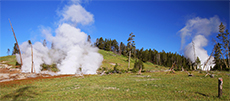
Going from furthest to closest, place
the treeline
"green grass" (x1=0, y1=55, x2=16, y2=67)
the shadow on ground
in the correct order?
the treeline → "green grass" (x1=0, y1=55, x2=16, y2=67) → the shadow on ground

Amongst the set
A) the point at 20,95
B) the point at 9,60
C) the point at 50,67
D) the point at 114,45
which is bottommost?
the point at 20,95

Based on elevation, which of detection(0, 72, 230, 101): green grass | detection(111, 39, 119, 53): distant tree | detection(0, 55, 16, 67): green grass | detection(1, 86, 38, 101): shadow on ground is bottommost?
detection(1, 86, 38, 101): shadow on ground

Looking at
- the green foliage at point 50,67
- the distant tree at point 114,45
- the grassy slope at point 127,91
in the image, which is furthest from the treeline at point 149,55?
the grassy slope at point 127,91

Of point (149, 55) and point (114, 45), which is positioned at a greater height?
point (114, 45)

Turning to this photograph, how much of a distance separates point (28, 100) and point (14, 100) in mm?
1583

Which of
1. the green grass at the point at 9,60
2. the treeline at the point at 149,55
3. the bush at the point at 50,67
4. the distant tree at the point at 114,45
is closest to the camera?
the bush at the point at 50,67

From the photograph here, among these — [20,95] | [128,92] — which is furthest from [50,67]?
[128,92]

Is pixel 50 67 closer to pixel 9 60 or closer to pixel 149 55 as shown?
pixel 9 60

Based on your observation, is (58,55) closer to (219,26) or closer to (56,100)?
(56,100)

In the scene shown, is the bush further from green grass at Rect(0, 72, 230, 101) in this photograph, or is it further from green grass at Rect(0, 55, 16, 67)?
green grass at Rect(0, 72, 230, 101)

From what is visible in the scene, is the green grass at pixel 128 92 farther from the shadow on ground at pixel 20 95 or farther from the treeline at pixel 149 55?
the treeline at pixel 149 55

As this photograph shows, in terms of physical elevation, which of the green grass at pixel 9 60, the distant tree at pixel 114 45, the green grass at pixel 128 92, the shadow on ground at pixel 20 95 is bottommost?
the shadow on ground at pixel 20 95

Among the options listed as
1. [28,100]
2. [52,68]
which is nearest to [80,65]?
[52,68]

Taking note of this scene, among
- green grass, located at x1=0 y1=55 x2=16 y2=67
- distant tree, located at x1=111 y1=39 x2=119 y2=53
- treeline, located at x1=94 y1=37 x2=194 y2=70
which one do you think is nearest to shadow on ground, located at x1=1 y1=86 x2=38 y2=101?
green grass, located at x1=0 y1=55 x2=16 y2=67
